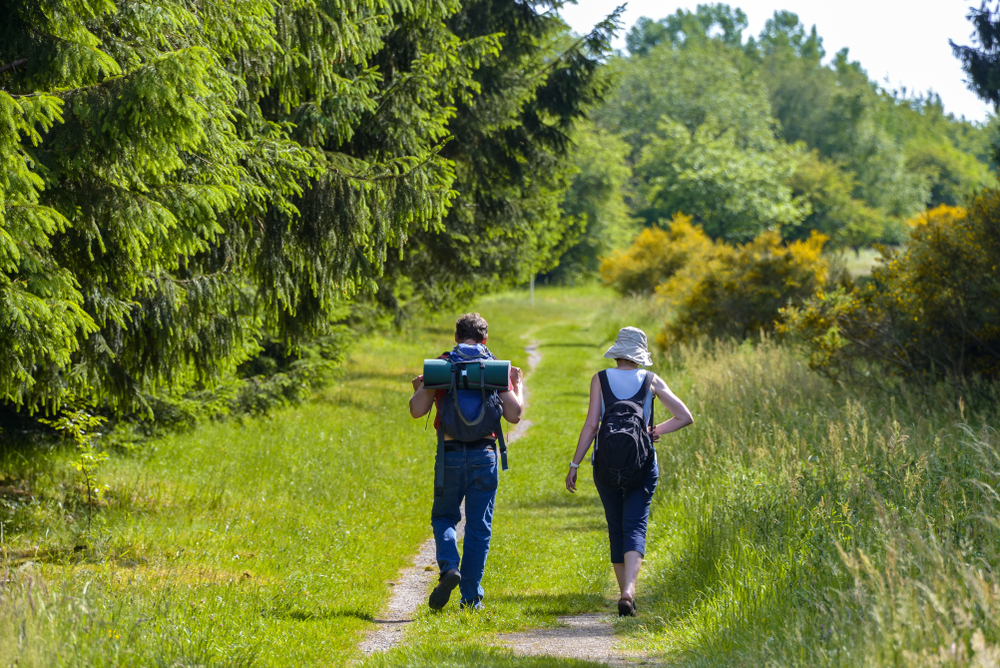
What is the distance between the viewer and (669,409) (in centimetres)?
618

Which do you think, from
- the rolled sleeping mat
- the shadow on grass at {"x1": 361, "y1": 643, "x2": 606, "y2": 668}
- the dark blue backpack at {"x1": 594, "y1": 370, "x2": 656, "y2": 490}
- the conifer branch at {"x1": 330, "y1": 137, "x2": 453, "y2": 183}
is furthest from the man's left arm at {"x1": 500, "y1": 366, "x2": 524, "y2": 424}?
the conifer branch at {"x1": 330, "y1": 137, "x2": 453, "y2": 183}

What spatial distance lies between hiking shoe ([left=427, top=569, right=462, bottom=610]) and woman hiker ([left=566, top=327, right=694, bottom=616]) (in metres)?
0.97

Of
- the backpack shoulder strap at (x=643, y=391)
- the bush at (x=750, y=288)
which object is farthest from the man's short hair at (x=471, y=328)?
the bush at (x=750, y=288)

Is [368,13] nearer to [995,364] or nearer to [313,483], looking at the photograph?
[313,483]

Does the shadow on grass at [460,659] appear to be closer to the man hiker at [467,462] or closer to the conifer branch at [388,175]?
the man hiker at [467,462]

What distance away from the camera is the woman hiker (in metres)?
6.05

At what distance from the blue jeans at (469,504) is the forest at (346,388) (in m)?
0.50

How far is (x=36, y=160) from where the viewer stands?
214 inches

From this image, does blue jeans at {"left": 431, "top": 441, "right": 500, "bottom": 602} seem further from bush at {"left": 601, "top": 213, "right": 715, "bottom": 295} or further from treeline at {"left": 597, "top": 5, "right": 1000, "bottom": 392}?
bush at {"left": 601, "top": 213, "right": 715, "bottom": 295}

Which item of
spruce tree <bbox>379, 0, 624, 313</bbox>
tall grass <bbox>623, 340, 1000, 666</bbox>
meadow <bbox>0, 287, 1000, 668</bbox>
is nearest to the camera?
tall grass <bbox>623, 340, 1000, 666</bbox>

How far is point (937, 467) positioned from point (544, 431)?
917 cm

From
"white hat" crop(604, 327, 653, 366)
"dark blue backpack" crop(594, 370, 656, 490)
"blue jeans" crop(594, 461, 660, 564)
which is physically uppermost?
"white hat" crop(604, 327, 653, 366)

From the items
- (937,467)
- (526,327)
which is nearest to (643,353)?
(937,467)

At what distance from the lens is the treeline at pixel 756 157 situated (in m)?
53.2
